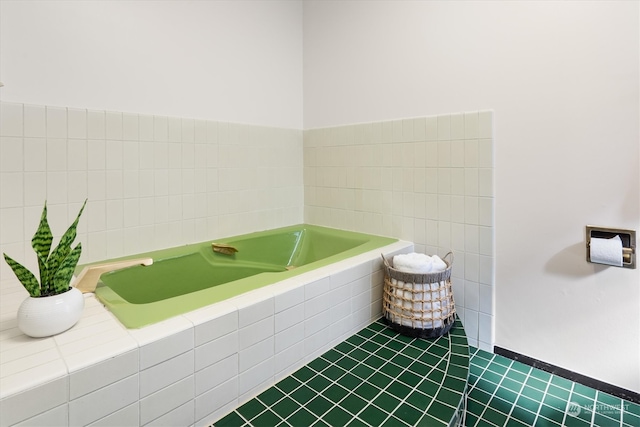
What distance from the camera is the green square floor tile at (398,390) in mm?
1097

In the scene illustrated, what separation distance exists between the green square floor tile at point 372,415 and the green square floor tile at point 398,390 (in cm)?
10

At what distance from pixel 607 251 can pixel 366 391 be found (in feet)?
3.43

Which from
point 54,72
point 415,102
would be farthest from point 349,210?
point 54,72

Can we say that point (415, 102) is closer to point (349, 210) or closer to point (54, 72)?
point (349, 210)

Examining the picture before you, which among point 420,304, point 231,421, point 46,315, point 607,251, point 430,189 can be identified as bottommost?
point 231,421

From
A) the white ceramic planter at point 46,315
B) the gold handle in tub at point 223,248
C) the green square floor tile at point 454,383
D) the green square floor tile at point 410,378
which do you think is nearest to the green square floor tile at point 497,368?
the green square floor tile at point 454,383

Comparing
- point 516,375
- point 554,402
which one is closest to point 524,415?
point 554,402

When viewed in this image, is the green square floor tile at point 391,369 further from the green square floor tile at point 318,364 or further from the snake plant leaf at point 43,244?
the snake plant leaf at point 43,244

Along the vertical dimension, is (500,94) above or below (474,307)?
above

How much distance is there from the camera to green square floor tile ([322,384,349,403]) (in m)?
1.08

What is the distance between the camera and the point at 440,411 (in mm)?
1021

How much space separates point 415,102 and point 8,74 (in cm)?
189

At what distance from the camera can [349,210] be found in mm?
2311

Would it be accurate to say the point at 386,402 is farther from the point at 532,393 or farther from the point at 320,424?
the point at 532,393
